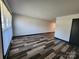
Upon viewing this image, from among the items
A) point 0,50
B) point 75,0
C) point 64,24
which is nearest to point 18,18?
point 64,24

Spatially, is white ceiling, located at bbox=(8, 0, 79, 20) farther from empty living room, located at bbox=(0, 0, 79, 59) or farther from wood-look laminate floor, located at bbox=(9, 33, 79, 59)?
wood-look laminate floor, located at bbox=(9, 33, 79, 59)

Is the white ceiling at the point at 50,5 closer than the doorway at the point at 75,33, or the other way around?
the white ceiling at the point at 50,5

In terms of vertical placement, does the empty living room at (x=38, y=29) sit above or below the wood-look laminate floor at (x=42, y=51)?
above

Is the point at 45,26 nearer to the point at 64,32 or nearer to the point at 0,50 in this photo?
the point at 64,32

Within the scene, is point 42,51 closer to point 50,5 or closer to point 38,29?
point 50,5

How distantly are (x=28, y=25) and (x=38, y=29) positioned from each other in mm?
1362

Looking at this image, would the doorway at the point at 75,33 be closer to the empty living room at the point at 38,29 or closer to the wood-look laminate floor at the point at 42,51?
the empty living room at the point at 38,29

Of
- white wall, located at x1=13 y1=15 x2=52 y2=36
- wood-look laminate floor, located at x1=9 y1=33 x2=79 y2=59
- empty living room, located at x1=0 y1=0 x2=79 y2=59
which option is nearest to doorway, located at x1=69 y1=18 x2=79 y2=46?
empty living room, located at x1=0 y1=0 x2=79 y2=59

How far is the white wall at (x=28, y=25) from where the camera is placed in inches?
227

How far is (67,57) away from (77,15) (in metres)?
2.51

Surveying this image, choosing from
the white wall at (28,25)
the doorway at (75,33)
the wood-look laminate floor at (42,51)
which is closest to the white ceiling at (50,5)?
the doorway at (75,33)

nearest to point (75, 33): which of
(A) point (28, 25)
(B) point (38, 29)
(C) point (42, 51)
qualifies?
(C) point (42, 51)

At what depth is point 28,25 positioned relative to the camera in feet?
21.1

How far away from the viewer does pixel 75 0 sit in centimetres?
212
